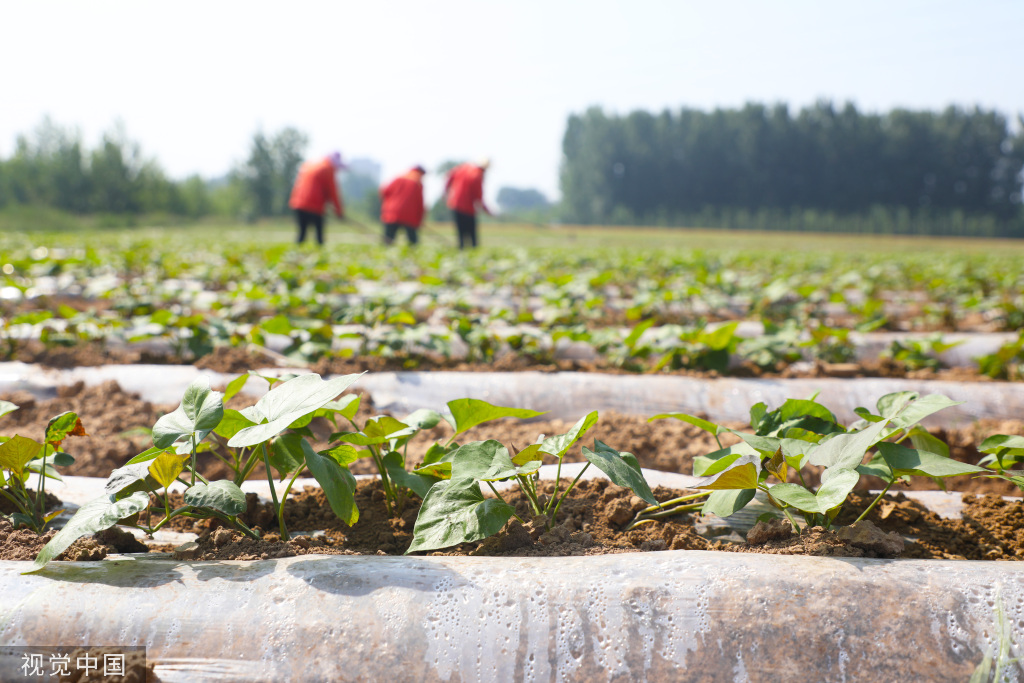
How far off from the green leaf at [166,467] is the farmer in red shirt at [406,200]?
30.5 ft

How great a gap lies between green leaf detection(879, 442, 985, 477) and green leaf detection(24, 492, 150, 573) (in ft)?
4.29

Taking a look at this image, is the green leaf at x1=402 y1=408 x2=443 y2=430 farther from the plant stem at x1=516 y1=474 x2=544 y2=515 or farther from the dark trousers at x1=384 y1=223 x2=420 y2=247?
the dark trousers at x1=384 y1=223 x2=420 y2=247

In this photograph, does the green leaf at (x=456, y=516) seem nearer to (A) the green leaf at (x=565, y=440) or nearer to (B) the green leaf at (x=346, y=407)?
(A) the green leaf at (x=565, y=440)

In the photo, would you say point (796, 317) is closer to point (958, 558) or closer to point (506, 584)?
point (958, 558)

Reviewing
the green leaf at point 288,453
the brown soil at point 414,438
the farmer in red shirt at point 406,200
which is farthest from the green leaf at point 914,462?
the farmer in red shirt at point 406,200

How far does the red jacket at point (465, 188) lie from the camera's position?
10039mm

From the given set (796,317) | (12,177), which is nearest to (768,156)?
(12,177)

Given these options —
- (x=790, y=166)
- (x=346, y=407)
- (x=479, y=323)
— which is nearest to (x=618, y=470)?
(x=346, y=407)

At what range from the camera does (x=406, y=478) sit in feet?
4.17

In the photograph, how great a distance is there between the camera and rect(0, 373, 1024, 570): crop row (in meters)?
1.06

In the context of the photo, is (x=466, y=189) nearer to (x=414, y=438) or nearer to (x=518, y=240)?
(x=518, y=240)

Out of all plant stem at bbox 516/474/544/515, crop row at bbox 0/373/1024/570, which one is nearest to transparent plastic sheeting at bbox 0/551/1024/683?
crop row at bbox 0/373/1024/570

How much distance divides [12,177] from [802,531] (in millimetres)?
38935

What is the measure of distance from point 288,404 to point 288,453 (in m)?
0.15
